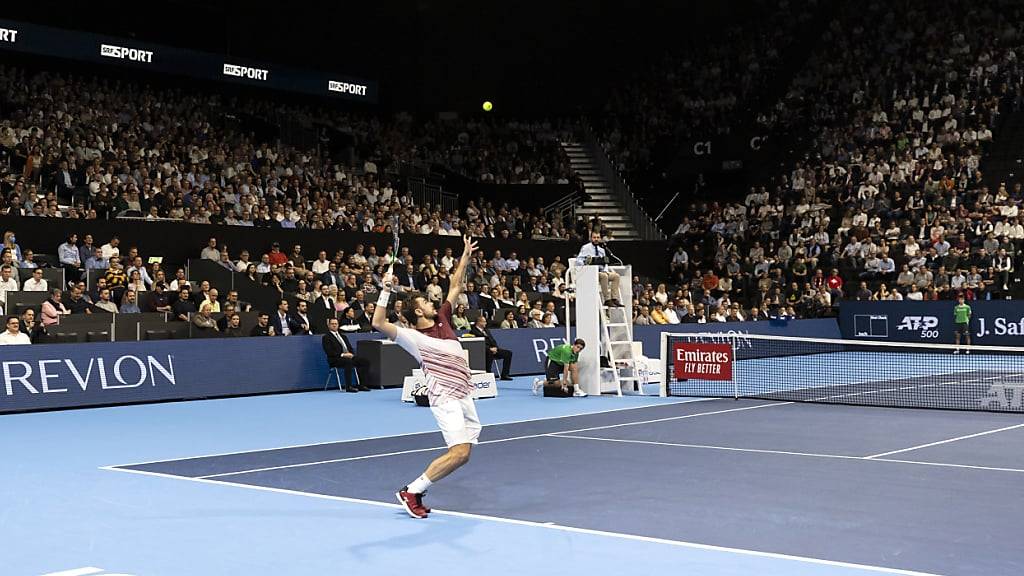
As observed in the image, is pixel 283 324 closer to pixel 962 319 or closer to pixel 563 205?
pixel 563 205

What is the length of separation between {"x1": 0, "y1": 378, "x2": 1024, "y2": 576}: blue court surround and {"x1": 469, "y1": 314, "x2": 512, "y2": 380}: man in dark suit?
738 cm

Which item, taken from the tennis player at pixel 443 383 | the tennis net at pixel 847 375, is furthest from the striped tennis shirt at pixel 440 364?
the tennis net at pixel 847 375

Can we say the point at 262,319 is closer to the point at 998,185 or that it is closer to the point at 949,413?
the point at 949,413

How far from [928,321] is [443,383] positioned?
2918 cm

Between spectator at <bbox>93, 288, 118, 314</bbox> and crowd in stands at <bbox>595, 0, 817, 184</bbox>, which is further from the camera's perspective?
crowd in stands at <bbox>595, 0, 817, 184</bbox>

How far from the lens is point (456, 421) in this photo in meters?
10.6

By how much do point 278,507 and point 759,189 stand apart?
118 feet

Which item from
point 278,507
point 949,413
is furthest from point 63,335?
point 949,413

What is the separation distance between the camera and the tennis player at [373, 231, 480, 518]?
34.3 feet

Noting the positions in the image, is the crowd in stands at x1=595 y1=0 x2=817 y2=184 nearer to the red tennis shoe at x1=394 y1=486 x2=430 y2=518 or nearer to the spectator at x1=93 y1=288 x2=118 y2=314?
the spectator at x1=93 y1=288 x2=118 y2=314

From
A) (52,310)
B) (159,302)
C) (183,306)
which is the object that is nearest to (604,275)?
(183,306)

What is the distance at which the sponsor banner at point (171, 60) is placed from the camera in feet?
104

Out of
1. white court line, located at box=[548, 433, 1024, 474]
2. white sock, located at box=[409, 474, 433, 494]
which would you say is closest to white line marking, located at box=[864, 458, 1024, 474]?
white court line, located at box=[548, 433, 1024, 474]

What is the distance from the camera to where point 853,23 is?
161 feet
